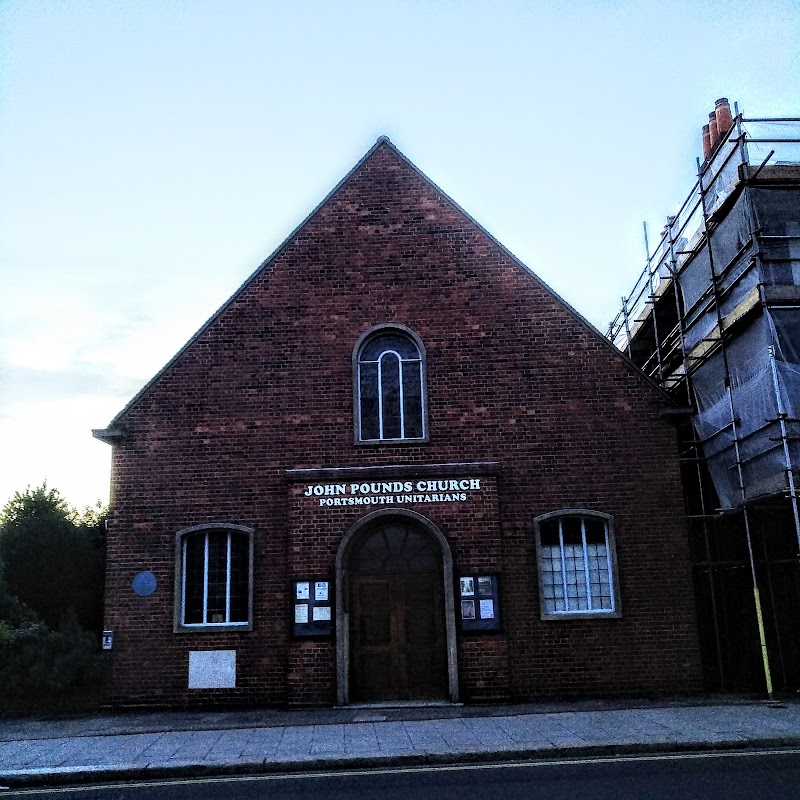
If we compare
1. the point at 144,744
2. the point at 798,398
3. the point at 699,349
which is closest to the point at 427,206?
the point at 699,349

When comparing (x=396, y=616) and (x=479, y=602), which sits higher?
(x=479, y=602)

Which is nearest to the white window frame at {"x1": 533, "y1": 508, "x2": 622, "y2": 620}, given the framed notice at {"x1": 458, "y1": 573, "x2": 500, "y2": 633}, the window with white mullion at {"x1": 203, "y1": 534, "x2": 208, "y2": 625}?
the framed notice at {"x1": 458, "y1": 573, "x2": 500, "y2": 633}

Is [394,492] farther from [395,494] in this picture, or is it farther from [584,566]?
[584,566]

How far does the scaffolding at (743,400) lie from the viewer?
1346 cm

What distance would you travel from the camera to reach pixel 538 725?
448 inches

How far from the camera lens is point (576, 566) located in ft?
47.5

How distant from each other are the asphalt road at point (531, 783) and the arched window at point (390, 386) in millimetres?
6698

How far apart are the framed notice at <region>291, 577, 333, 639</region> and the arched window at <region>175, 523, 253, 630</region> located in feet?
2.81

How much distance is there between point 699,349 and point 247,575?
970 cm

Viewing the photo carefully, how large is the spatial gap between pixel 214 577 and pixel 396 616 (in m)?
3.30

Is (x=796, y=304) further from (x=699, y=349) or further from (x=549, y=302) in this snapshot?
(x=549, y=302)

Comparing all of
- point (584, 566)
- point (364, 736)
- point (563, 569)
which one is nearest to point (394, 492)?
point (563, 569)

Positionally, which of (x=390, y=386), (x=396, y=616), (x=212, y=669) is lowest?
(x=212, y=669)

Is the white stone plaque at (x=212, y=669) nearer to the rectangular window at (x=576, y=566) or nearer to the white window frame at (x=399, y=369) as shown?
the white window frame at (x=399, y=369)
